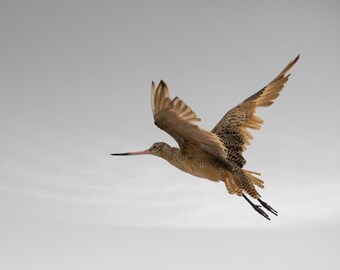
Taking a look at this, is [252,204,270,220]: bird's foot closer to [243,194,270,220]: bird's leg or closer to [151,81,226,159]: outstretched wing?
[243,194,270,220]: bird's leg

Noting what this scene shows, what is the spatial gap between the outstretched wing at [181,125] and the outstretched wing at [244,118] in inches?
23.0

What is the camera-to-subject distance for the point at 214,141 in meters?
4.41

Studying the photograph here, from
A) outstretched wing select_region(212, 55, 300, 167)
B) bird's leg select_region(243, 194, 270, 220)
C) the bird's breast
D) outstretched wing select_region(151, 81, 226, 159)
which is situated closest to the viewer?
outstretched wing select_region(151, 81, 226, 159)

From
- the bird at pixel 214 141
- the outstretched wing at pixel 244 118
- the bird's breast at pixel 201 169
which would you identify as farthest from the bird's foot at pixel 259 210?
the outstretched wing at pixel 244 118

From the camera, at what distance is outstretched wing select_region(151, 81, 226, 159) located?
12.9 feet

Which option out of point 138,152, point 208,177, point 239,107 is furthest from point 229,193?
point 239,107

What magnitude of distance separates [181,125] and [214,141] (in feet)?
1.33

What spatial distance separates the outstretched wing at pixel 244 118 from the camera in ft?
17.0

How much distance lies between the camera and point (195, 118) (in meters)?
4.04

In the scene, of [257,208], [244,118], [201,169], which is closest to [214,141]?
[201,169]

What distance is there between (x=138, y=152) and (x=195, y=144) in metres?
0.73

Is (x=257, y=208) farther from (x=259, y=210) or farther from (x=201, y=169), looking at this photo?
(x=201, y=169)

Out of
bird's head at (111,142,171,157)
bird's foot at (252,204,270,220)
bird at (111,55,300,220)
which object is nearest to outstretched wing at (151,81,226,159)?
bird at (111,55,300,220)

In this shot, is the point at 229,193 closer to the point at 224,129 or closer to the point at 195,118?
the point at 195,118
